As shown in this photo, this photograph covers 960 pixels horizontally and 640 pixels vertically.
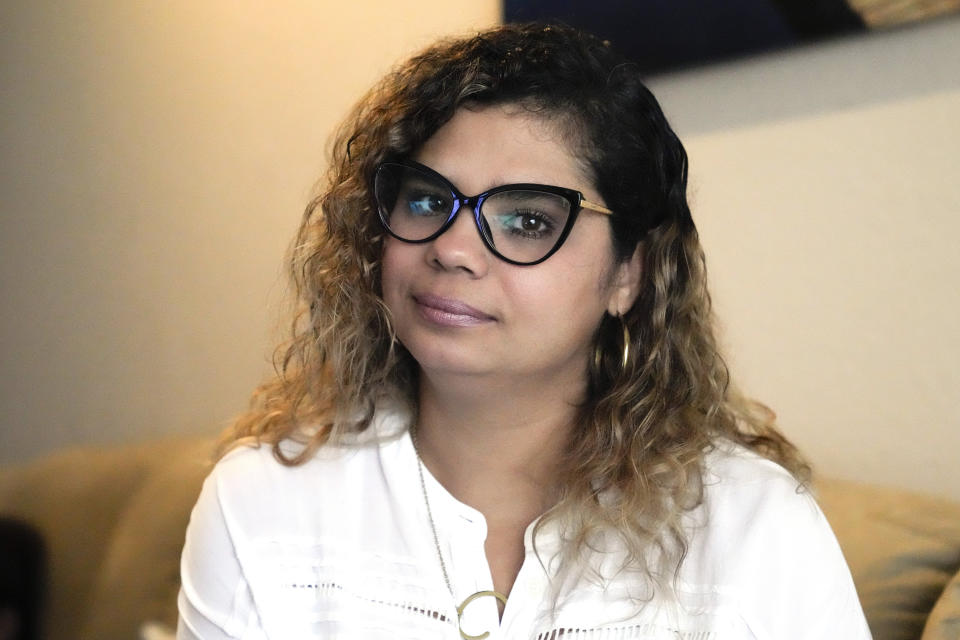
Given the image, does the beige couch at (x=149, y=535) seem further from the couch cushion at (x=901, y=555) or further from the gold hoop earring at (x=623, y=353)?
the gold hoop earring at (x=623, y=353)

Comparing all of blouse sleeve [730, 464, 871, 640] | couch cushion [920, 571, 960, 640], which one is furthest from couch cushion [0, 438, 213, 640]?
couch cushion [920, 571, 960, 640]

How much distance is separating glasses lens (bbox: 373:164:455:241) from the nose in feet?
0.09

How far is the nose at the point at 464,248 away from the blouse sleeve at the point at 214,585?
19.1 inches

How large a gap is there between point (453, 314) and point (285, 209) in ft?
4.35

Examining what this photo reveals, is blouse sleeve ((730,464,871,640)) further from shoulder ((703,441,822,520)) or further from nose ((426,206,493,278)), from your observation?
nose ((426,206,493,278))

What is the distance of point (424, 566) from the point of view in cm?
126

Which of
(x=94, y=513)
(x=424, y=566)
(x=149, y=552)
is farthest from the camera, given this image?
(x=94, y=513)

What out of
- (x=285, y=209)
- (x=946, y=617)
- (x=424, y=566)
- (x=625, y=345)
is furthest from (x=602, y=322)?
(x=285, y=209)

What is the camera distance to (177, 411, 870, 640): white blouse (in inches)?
45.5

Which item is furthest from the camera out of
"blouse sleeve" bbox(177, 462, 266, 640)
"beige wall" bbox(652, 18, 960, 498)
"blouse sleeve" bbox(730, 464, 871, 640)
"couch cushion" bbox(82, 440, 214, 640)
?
"couch cushion" bbox(82, 440, 214, 640)

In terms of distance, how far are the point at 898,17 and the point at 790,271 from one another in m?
0.42

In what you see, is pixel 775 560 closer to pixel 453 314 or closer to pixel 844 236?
pixel 453 314

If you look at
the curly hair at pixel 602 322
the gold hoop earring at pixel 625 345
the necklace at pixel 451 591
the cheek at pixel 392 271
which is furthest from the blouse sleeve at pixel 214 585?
the gold hoop earring at pixel 625 345

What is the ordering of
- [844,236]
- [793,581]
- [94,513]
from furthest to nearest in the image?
[94,513], [844,236], [793,581]
